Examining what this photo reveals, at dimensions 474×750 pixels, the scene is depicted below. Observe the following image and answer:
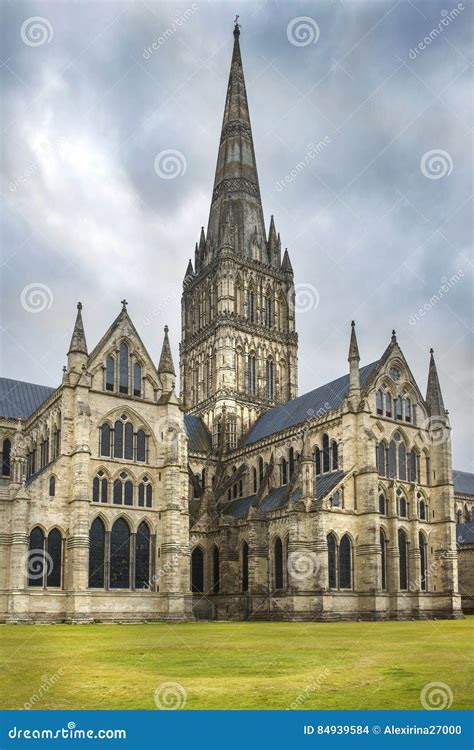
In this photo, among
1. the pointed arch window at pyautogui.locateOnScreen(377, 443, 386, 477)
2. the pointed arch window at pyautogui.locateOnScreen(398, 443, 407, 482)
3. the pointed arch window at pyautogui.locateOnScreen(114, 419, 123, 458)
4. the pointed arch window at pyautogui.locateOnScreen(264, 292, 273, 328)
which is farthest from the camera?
the pointed arch window at pyautogui.locateOnScreen(264, 292, 273, 328)

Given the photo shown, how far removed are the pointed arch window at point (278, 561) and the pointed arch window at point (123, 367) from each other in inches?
630

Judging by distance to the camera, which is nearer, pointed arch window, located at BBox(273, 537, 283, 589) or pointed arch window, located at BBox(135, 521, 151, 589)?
pointed arch window, located at BBox(135, 521, 151, 589)

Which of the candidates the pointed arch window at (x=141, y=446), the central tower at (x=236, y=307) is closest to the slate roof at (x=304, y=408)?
the central tower at (x=236, y=307)

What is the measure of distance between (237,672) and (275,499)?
43.7 metres

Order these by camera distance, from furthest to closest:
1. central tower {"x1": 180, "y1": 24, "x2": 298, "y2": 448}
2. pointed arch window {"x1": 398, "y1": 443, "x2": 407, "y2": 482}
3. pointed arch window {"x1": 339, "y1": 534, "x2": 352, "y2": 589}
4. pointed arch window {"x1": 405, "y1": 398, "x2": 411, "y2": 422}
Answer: central tower {"x1": 180, "y1": 24, "x2": 298, "y2": 448} → pointed arch window {"x1": 405, "y1": 398, "x2": 411, "y2": 422} → pointed arch window {"x1": 398, "y1": 443, "x2": 407, "y2": 482} → pointed arch window {"x1": 339, "y1": 534, "x2": 352, "y2": 589}

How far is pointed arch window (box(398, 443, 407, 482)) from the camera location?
2340 inches

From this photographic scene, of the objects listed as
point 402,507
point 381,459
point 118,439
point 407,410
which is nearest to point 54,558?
point 118,439

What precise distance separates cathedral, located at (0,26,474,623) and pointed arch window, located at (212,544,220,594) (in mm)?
88

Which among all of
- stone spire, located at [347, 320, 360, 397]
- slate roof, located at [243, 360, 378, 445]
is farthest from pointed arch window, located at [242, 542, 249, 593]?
stone spire, located at [347, 320, 360, 397]

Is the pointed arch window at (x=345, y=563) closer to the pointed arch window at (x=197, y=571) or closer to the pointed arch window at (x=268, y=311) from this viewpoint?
the pointed arch window at (x=197, y=571)

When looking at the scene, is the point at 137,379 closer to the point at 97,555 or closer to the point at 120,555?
the point at 120,555

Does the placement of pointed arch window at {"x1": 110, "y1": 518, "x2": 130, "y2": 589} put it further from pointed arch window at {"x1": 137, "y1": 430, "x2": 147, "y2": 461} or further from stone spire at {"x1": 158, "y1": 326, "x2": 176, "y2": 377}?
stone spire at {"x1": 158, "y1": 326, "x2": 176, "y2": 377}

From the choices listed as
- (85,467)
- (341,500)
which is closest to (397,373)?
(341,500)

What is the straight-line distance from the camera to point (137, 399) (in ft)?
177
